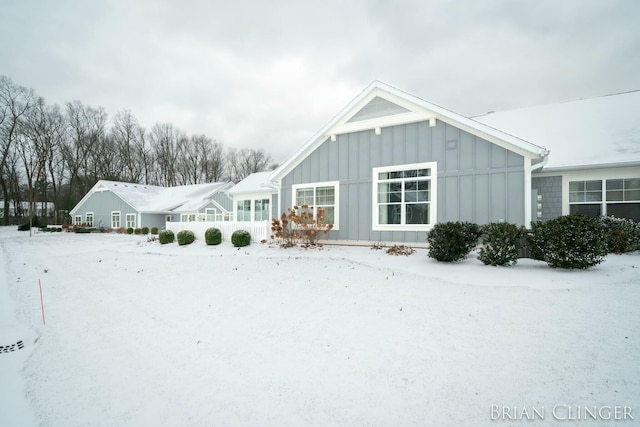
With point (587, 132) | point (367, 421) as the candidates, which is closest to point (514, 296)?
point (367, 421)

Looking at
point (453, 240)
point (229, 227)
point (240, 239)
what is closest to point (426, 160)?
point (453, 240)

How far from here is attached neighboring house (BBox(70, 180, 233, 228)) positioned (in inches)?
1113

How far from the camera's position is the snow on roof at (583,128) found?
10.4 metres

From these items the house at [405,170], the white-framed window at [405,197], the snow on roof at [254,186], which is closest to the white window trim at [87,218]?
the snow on roof at [254,186]

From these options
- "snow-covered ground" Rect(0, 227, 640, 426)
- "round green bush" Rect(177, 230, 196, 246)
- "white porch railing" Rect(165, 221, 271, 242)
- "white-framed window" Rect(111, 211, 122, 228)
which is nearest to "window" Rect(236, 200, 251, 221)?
"white porch railing" Rect(165, 221, 271, 242)

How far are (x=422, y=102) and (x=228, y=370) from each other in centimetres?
947

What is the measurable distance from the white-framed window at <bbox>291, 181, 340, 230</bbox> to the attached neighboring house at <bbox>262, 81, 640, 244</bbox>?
40 millimetres

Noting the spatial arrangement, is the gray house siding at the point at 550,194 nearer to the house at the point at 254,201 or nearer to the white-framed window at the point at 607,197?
the white-framed window at the point at 607,197

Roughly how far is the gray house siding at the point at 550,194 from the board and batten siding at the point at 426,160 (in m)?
3.08

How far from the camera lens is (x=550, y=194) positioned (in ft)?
35.6

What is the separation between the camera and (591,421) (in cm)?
256

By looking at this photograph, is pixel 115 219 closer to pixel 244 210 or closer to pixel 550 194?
pixel 244 210

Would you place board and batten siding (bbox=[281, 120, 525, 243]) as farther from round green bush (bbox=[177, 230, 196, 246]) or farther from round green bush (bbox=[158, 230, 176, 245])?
round green bush (bbox=[158, 230, 176, 245])

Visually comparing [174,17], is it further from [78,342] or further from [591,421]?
[591,421]
